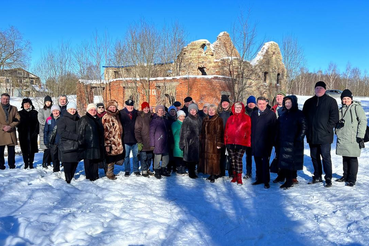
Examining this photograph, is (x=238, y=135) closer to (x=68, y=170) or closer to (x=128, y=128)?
(x=128, y=128)

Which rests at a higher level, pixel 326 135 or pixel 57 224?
pixel 326 135

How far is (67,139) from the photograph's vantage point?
17.7 ft

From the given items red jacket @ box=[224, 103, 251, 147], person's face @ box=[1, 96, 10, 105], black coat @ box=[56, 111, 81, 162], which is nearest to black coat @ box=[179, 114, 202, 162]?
red jacket @ box=[224, 103, 251, 147]

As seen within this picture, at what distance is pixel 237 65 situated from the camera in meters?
20.5

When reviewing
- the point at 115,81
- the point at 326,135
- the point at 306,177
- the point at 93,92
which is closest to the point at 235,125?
the point at 326,135

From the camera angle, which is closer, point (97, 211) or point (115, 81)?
point (97, 211)

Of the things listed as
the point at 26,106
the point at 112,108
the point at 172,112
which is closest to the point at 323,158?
the point at 172,112

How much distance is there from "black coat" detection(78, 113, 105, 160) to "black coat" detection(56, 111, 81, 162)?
14cm

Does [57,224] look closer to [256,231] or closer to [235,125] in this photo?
[256,231]

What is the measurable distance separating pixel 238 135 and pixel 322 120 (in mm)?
1747

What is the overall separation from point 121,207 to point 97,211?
1.33 ft

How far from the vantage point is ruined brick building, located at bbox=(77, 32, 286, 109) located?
67.7 ft

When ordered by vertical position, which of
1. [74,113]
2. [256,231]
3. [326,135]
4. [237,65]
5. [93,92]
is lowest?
[256,231]

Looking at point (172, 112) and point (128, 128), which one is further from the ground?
point (172, 112)
